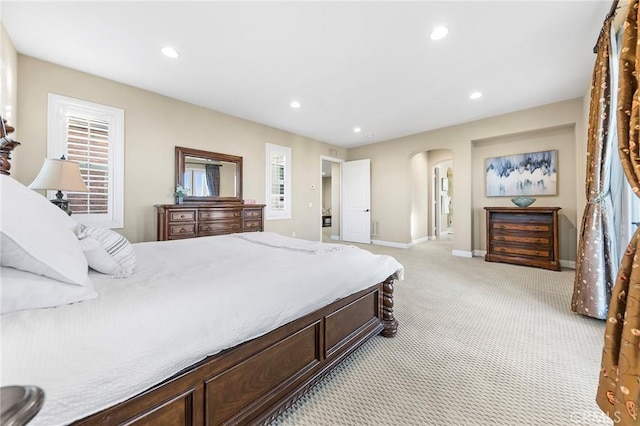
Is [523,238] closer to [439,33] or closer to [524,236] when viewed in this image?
[524,236]

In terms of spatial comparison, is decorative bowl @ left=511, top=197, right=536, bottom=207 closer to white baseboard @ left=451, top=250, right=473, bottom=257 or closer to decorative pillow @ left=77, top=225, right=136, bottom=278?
white baseboard @ left=451, top=250, right=473, bottom=257

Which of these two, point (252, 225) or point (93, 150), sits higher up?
point (93, 150)

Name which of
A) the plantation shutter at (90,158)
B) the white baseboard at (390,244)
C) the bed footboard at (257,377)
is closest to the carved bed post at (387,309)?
the bed footboard at (257,377)

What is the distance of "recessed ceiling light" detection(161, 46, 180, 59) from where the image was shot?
8.77 ft

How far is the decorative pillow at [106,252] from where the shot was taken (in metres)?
1.21

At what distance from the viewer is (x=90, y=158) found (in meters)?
3.24

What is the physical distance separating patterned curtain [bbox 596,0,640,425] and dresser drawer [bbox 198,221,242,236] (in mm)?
4059

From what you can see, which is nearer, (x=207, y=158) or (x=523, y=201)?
(x=207, y=158)

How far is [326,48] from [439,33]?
3.57 ft

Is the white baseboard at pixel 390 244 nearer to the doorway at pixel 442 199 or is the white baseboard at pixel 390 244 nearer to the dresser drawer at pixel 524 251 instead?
the dresser drawer at pixel 524 251

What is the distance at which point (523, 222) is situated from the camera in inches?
172

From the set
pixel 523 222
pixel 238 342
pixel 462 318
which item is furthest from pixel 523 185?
pixel 238 342

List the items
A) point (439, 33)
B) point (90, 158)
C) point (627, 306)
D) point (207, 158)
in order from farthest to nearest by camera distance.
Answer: point (207, 158)
point (90, 158)
point (439, 33)
point (627, 306)

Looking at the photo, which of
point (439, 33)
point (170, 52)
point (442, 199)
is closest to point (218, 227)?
point (170, 52)
